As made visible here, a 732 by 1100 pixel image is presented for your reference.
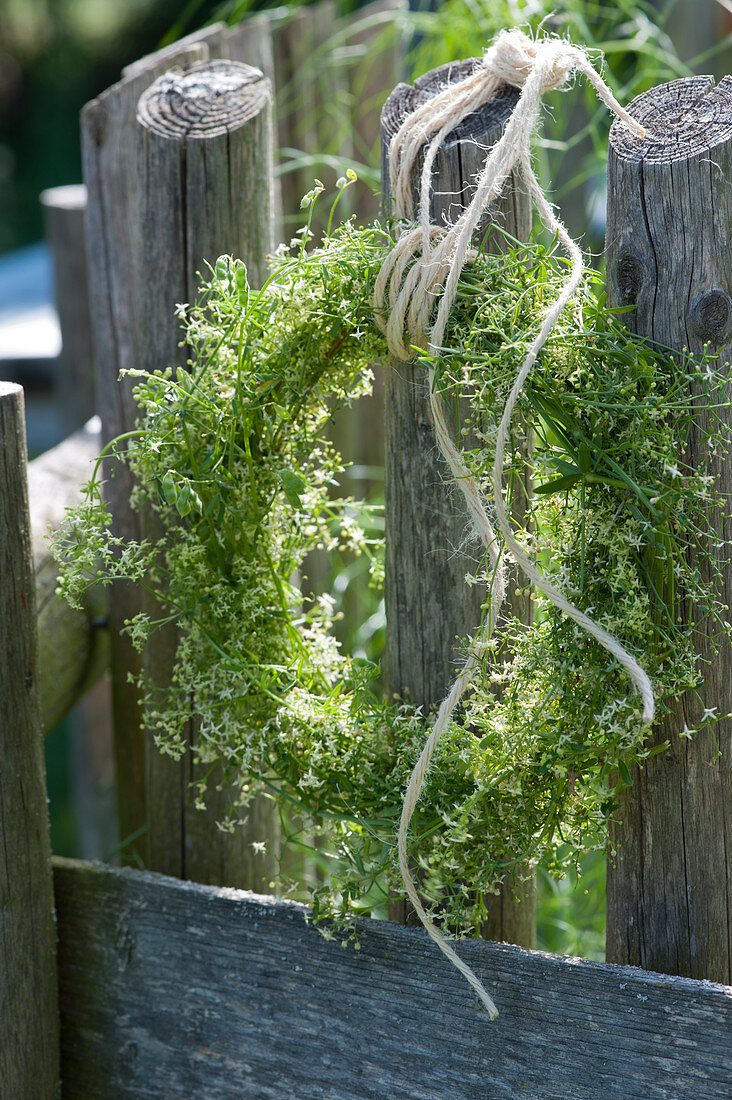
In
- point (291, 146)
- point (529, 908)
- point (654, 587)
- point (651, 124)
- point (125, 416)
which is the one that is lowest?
point (529, 908)

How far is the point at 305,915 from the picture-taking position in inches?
52.9

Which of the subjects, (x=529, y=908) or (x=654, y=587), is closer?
(x=654, y=587)

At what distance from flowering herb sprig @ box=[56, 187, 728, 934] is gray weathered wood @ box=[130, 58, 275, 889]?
24cm

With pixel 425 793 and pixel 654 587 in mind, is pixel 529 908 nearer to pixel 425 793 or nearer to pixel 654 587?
pixel 425 793

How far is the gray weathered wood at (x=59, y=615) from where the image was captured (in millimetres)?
1690

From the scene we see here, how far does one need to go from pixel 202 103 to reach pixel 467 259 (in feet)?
1.98

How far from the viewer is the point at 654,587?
110cm

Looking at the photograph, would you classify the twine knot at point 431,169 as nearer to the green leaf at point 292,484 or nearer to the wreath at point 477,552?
the wreath at point 477,552

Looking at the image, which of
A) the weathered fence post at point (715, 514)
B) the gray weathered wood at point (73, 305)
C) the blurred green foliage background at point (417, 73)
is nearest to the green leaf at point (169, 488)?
the weathered fence post at point (715, 514)

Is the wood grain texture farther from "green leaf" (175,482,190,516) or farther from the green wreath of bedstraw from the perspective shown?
"green leaf" (175,482,190,516)

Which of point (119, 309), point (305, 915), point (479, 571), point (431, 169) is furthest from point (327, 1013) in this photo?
point (119, 309)

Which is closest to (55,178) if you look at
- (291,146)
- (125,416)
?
(291,146)

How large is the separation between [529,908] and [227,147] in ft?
4.02

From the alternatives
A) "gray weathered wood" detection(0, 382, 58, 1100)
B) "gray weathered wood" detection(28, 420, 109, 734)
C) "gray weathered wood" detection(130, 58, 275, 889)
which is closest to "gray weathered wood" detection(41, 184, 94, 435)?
"gray weathered wood" detection(28, 420, 109, 734)
